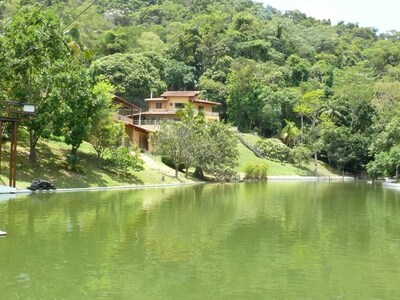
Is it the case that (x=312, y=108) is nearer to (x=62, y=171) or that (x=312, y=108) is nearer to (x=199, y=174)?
(x=199, y=174)

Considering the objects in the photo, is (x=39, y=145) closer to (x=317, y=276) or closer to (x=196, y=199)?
(x=196, y=199)

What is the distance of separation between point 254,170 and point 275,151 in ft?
43.6

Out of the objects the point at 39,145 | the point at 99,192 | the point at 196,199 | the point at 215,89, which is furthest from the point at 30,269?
the point at 215,89

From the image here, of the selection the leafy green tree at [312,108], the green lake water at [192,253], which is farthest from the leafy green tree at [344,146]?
the green lake water at [192,253]

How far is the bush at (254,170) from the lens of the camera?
61284 mm

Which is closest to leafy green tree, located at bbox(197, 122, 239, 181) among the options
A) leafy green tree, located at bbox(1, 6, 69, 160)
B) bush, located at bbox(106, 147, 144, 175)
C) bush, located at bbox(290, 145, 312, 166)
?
bush, located at bbox(106, 147, 144, 175)

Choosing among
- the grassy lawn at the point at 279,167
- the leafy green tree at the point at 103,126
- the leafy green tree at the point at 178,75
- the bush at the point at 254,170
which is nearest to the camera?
the leafy green tree at the point at 103,126

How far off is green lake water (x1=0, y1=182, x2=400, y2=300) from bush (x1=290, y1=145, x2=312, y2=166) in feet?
149

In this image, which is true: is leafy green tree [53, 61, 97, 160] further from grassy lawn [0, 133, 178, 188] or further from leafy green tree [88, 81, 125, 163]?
grassy lawn [0, 133, 178, 188]

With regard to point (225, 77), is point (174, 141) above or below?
below

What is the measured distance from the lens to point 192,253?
1525 cm

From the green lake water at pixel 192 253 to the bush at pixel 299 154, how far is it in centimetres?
4528

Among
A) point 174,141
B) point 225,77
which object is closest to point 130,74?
point 225,77

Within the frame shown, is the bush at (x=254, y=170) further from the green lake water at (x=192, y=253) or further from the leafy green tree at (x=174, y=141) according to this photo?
the green lake water at (x=192, y=253)
